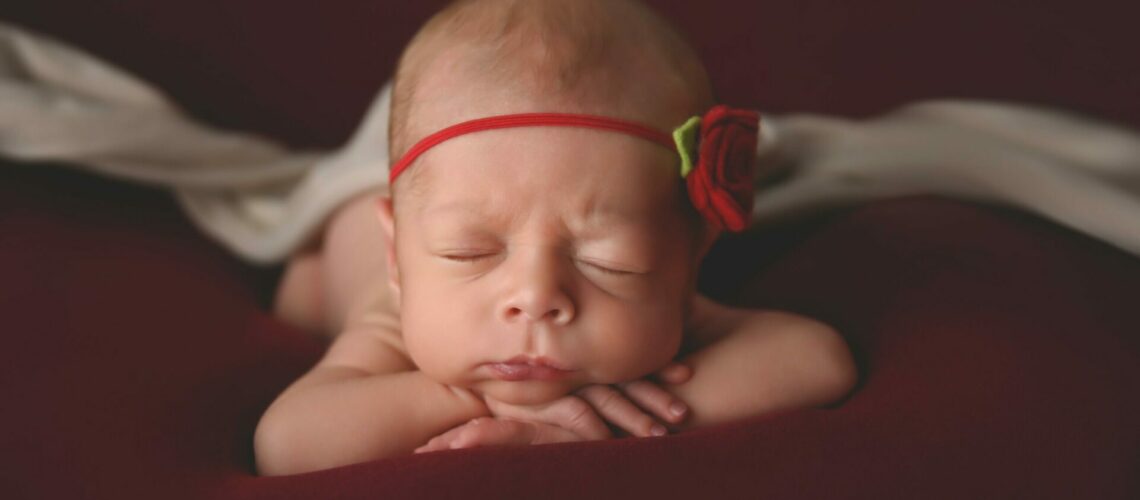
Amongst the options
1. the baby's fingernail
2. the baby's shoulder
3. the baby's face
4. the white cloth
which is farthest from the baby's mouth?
the white cloth

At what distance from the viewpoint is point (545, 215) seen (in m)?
0.86

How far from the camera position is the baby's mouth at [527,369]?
0.88m

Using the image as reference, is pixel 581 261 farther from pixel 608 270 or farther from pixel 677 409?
pixel 677 409

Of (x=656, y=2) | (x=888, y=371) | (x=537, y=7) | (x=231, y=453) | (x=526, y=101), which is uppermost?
(x=656, y=2)

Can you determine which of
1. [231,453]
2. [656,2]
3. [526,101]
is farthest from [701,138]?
[656,2]

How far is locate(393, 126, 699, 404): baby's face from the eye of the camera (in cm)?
87

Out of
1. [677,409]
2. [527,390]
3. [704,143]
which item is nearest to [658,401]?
[677,409]

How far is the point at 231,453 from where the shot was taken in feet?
3.03

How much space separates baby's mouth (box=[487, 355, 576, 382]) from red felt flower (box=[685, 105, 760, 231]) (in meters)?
0.20

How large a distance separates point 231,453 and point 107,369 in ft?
0.63

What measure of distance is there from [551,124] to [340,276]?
580 mm

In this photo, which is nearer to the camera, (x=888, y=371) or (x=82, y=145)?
(x=888, y=371)

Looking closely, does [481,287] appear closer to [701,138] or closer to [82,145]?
[701,138]

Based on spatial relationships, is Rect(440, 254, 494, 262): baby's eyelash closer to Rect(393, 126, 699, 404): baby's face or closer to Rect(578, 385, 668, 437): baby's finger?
Rect(393, 126, 699, 404): baby's face
